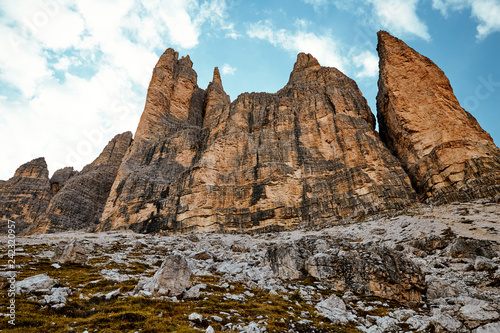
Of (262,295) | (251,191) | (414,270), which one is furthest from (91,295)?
(251,191)

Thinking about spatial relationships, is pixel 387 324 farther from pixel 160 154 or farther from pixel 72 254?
pixel 160 154

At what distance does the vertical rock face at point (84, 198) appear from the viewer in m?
77.4

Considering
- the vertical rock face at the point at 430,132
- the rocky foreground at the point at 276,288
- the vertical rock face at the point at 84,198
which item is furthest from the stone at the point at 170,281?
the vertical rock face at the point at 84,198

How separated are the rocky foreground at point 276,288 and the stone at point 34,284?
0.20 ft

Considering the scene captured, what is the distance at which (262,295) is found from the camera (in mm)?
18594

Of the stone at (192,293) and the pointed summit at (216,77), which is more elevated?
the pointed summit at (216,77)

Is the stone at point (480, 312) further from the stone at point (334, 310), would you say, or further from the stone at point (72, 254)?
the stone at point (72, 254)

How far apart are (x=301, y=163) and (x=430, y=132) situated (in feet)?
97.9

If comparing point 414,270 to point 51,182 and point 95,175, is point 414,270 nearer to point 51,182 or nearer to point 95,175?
point 95,175

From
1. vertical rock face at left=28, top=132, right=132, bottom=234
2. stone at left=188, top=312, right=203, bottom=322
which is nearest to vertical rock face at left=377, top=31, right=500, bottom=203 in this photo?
stone at left=188, top=312, right=203, bottom=322

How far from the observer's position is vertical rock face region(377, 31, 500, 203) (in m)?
47.5

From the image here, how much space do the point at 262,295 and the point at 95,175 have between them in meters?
98.5

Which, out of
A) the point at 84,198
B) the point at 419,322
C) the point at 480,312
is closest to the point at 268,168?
the point at 419,322

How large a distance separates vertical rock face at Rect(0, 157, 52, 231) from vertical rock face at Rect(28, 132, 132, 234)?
381 inches
